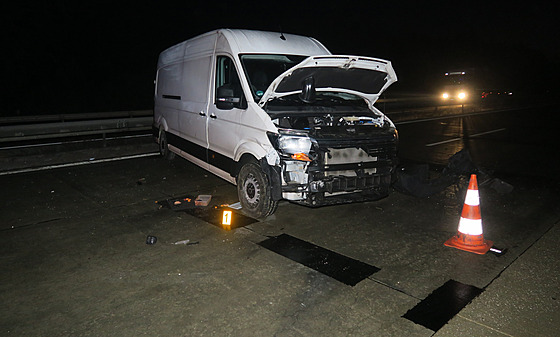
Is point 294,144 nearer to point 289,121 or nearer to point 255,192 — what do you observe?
point 289,121

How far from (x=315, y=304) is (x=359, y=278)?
0.66 metres

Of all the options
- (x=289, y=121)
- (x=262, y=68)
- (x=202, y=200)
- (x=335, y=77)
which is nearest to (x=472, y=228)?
(x=289, y=121)

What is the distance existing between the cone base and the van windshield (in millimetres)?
2935

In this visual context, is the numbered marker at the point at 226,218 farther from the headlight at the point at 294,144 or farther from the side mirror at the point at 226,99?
the side mirror at the point at 226,99

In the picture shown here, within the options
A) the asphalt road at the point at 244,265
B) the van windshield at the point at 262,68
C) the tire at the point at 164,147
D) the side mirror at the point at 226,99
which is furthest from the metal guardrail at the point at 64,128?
the van windshield at the point at 262,68

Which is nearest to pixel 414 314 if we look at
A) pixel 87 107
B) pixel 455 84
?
pixel 87 107

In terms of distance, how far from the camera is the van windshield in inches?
221

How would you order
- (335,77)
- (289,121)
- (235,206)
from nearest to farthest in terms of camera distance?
1. (289,121)
2. (335,77)
3. (235,206)

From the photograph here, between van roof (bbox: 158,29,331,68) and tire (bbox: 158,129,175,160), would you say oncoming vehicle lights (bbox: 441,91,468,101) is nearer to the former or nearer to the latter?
tire (bbox: 158,129,175,160)

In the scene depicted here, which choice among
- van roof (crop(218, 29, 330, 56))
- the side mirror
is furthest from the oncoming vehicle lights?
the side mirror

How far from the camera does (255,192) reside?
18.1 feet

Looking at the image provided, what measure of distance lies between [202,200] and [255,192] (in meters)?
1.16

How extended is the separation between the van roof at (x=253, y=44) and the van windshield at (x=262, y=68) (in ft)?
0.24

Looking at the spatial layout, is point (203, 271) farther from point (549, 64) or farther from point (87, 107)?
point (549, 64)
